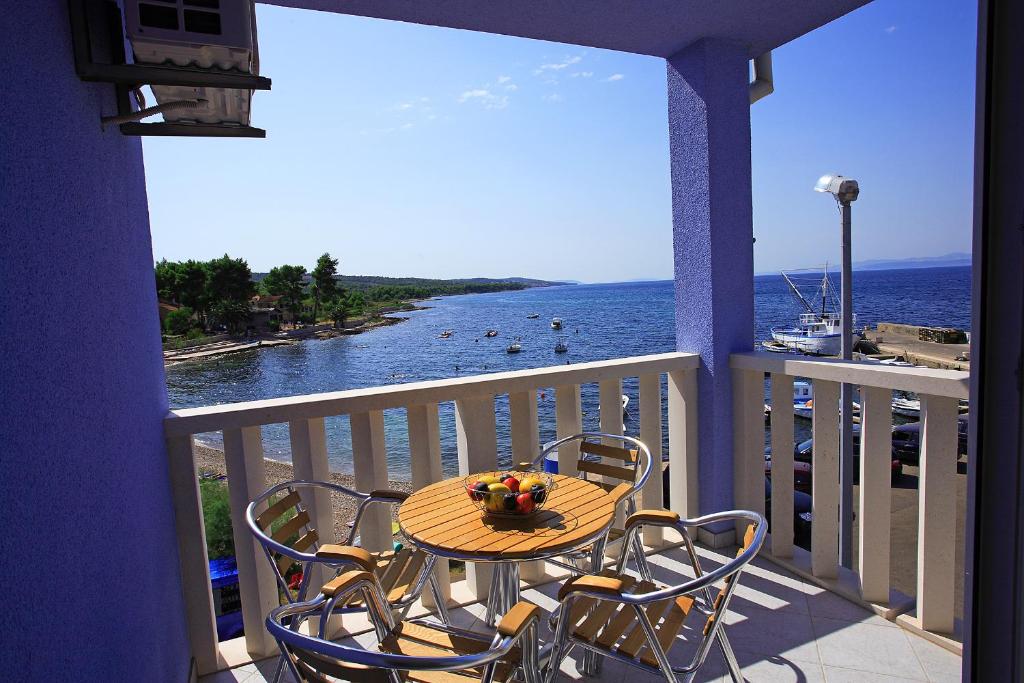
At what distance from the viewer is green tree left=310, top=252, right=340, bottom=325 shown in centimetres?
3706

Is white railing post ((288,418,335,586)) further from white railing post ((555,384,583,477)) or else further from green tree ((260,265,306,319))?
green tree ((260,265,306,319))

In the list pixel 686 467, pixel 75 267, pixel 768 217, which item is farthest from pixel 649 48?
pixel 768 217

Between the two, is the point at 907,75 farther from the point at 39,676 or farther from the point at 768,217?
the point at 39,676

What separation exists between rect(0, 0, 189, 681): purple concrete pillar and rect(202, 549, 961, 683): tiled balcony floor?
40.4 inches

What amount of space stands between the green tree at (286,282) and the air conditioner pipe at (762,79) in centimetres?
3575

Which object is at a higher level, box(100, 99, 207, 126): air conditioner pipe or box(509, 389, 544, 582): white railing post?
box(100, 99, 207, 126): air conditioner pipe

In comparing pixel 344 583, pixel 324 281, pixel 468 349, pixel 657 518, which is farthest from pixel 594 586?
pixel 468 349

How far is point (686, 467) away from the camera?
3.22 m

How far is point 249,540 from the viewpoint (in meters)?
2.38

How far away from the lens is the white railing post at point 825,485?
2.70 m

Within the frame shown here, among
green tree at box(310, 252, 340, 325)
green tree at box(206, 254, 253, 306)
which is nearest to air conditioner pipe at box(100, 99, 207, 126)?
green tree at box(206, 254, 253, 306)

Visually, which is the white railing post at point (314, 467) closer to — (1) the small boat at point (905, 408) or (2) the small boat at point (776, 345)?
(1) the small boat at point (905, 408)

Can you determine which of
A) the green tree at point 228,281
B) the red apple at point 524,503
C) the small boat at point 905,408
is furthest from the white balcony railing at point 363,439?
the green tree at point 228,281

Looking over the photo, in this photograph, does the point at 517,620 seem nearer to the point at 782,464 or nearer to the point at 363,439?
the point at 363,439
